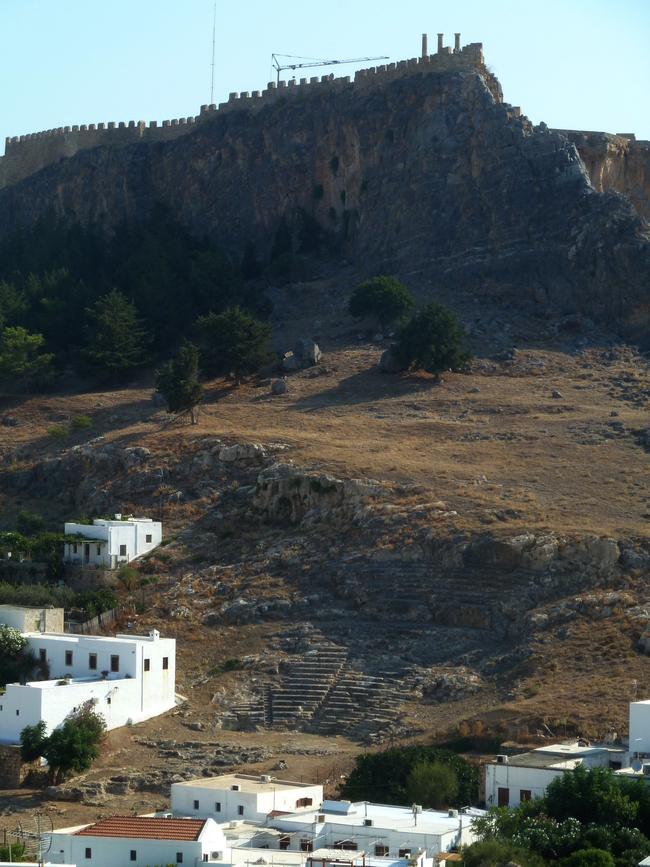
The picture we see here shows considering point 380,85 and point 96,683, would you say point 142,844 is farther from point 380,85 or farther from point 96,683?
point 380,85

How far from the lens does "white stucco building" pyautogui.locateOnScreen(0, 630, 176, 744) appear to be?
36562 mm

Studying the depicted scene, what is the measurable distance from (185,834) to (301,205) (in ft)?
137

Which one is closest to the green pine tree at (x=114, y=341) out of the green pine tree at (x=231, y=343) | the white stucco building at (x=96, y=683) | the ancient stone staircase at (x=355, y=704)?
the green pine tree at (x=231, y=343)

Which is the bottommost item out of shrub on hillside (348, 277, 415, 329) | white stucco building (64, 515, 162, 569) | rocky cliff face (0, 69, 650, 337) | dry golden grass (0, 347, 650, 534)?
white stucco building (64, 515, 162, 569)

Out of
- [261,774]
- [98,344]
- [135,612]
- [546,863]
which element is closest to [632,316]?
[98,344]

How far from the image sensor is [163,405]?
178ft

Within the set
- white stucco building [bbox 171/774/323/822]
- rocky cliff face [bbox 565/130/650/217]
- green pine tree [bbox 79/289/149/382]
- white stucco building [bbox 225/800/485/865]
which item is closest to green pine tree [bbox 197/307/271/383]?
green pine tree [bbox 79/289/149/382]

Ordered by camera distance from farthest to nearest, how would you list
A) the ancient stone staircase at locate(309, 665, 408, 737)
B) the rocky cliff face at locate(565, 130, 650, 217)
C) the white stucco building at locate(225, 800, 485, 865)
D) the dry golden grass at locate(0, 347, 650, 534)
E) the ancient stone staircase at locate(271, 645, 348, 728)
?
the rocky cliff face at locate(565, 130, 650, 217) → the dry golden grass at locate(0, 347, 650, 534) → the ancient stone staircase at locate(271, 645, 348, 728) → the ancient stone staircase at locate(309, 665, 408, 737) → the white stucco building at locate(225, 800, 485, 865)

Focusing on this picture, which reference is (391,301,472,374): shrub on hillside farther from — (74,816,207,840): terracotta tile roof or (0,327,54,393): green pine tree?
(74,816,207,840): terracotta tile roof

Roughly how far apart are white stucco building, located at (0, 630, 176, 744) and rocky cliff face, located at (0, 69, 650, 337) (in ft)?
81.4

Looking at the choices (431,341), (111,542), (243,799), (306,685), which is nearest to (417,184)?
(431,341)

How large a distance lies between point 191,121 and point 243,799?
45.0 m

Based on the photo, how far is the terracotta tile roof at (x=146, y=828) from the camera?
2756 cm

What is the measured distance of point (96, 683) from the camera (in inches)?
1478
